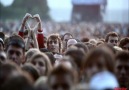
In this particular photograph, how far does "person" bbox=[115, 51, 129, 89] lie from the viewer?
28.6 ft

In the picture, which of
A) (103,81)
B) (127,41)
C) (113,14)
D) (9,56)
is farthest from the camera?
(113,14)

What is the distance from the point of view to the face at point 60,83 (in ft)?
23.6

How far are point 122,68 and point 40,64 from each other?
3.77ft

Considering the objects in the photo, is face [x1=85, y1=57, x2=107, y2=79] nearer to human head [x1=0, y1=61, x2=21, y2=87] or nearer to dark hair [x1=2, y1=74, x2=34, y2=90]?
dark hair [x1=2, y1=74, x2=34, y2=90]

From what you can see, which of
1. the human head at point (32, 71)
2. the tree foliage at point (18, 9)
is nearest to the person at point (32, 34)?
the human head at point (32, 71)

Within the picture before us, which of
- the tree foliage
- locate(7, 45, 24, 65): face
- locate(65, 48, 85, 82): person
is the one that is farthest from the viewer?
the tree foliage

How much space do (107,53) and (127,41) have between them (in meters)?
4.85

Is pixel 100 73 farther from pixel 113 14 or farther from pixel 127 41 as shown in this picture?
pixel 113 14

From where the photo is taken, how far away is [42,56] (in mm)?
8867

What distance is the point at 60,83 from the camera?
7.18 metres

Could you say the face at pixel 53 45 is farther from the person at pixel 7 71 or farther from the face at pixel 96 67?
the face at pixel 96 67

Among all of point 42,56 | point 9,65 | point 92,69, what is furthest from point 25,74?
point 42,56

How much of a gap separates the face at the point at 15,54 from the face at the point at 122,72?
1662 millimetres

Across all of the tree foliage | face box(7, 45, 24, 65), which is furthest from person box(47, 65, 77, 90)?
the tree foliage
